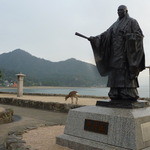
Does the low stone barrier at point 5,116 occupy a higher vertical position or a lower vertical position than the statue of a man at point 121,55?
lower

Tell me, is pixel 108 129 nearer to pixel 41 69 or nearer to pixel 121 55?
pixel 121 55

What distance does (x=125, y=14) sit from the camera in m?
5.55

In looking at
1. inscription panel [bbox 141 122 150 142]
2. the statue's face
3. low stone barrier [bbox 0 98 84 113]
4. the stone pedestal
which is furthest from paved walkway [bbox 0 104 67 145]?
the statue's face

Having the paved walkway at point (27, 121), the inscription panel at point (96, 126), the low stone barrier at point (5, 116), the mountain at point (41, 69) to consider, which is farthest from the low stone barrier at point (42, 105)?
the mountain at point (41, 69)

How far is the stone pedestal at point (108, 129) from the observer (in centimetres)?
421

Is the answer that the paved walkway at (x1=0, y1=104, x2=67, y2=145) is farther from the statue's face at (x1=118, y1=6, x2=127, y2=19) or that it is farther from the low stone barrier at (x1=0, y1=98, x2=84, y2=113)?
the statue's face at (x1=118, y1=6, x2=127, y2=19)

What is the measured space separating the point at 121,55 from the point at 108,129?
1722mm

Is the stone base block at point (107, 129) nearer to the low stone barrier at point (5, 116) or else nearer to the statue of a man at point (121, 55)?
the statue of a man at point (121, 55)

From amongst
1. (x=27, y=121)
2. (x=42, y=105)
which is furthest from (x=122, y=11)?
(x=42, y=105)

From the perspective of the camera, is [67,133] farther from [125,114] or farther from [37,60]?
[37,60]

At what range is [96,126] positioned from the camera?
472 centimetres

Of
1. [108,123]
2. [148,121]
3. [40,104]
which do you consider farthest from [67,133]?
[40,104]

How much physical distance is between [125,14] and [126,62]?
1236 millimetres

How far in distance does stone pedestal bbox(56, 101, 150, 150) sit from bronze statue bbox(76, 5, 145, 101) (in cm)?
48
